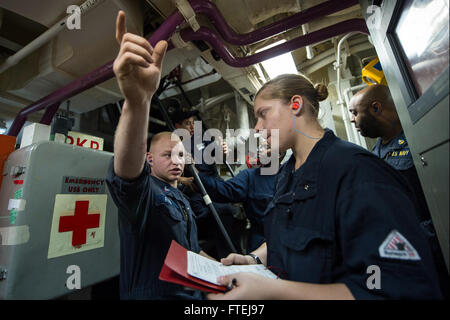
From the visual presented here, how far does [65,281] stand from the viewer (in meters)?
0.97

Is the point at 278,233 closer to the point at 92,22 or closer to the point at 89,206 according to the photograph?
the point at 89,206

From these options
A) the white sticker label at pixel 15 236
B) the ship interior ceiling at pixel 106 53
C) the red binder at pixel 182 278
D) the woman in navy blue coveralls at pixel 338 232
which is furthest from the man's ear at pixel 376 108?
the white sticker label at pixel 15 236

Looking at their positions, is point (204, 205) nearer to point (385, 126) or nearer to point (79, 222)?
point (79, 222)

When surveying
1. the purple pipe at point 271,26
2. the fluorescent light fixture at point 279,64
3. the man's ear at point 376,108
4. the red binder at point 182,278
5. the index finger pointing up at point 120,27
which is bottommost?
the red binder at point 182,278

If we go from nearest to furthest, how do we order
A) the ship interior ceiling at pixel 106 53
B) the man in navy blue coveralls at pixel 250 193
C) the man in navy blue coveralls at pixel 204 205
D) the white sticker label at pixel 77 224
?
the white sticker label at pixel 77 224 → the ship interior ceiling at pixel 106 53 → the man in navy blue coveralls at pixel 250 193 → the man in navy blue coveralls at pixel 204 205

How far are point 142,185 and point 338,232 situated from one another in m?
0.63

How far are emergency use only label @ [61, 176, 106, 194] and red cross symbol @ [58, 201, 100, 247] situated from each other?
0.06 metres

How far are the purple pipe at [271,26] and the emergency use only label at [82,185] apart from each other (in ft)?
3.61

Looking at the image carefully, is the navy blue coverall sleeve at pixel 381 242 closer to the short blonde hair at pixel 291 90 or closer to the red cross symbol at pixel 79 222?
the short blonde hair at pixel 291 90

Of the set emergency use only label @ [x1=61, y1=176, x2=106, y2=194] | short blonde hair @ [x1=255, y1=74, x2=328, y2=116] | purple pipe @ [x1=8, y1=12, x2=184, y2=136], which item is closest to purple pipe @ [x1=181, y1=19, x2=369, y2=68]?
purple pipe @ [x1=8, y1=12, x2=184, y2=136]

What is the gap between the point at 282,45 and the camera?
1.40 m

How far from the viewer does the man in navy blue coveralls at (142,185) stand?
590mm
